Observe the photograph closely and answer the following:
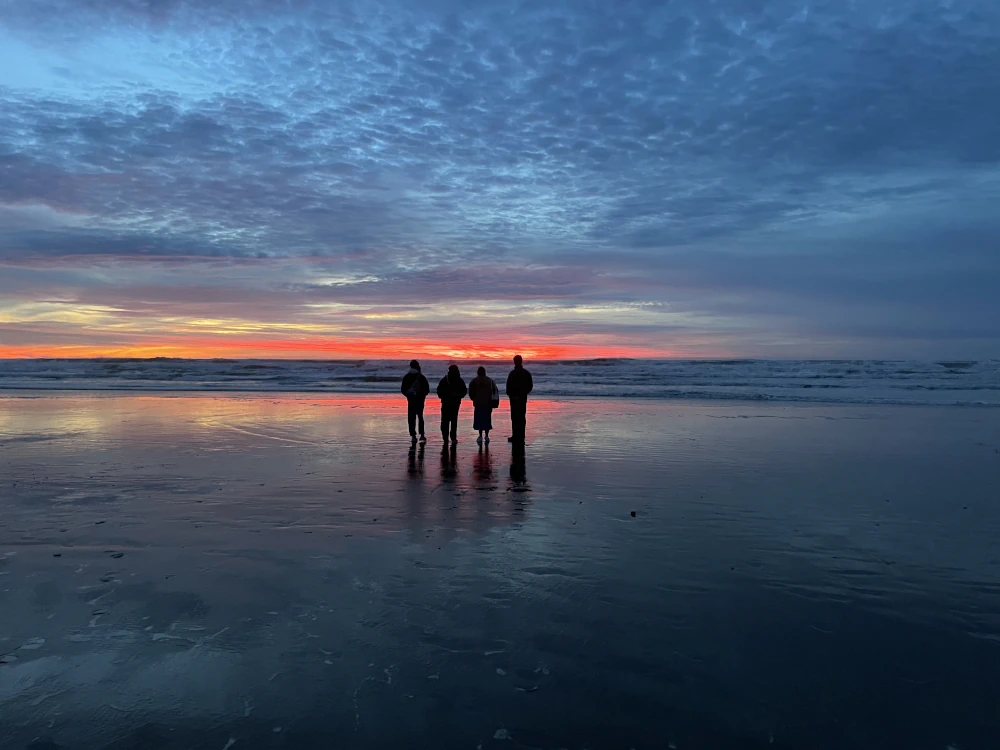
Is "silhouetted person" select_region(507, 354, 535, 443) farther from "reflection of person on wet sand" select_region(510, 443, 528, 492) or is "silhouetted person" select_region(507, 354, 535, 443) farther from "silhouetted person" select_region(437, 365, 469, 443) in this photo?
"silhouetted person" select_region(437, 365, 469, 443)

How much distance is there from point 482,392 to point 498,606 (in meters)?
10.0

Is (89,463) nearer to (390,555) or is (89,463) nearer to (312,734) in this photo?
(390,555)

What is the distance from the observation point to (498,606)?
221 inches

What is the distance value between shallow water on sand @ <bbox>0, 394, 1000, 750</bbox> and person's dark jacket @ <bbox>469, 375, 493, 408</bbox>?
11.1 feet

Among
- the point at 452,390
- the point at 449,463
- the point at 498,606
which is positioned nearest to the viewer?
the point at 498,606

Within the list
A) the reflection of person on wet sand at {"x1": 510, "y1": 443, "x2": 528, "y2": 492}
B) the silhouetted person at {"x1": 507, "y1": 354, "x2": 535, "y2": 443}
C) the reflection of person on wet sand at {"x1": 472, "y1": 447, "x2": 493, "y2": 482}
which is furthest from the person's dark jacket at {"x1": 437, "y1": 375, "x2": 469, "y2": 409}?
the reflection of person on wet sand at {"x1": 510, "y1": 443, "x2": 528, "y2": 492}

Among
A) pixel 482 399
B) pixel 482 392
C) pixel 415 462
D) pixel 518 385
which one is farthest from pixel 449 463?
pixel 518 385

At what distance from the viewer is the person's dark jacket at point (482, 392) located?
50.7 ft

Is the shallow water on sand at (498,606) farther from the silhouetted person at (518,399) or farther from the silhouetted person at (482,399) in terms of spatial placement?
the silhouetted person at (482,399)

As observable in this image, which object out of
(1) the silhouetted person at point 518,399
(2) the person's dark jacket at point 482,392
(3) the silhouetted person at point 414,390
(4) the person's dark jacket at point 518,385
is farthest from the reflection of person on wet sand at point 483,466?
(3) the silhouetted person at point 414,390

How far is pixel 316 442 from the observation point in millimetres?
15742

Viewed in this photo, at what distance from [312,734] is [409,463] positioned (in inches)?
356

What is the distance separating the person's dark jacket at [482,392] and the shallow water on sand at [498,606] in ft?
11.1

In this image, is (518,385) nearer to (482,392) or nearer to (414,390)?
(482,392)
